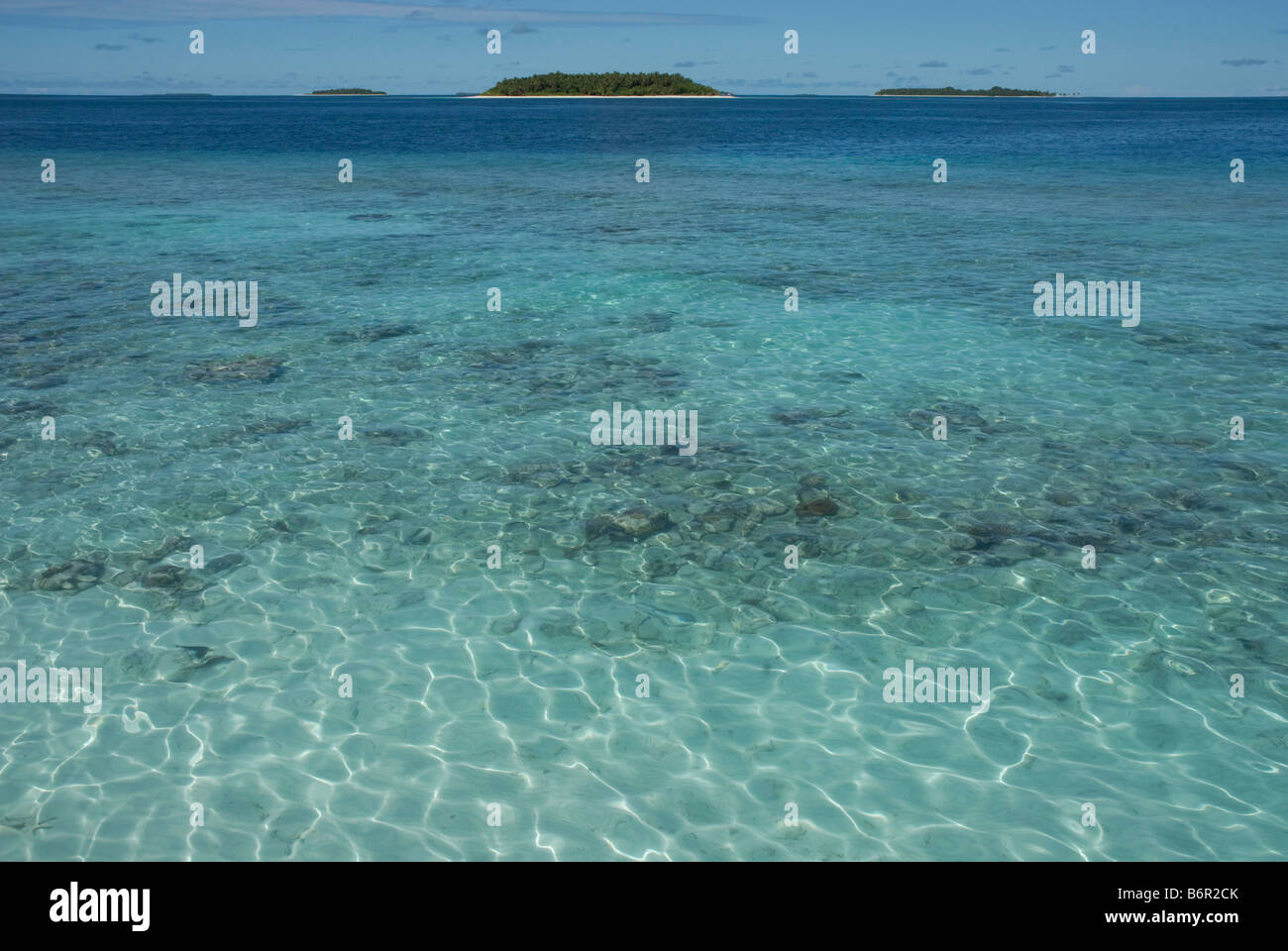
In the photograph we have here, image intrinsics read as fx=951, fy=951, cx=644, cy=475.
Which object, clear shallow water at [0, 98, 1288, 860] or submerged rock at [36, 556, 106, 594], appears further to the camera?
submerged rock at [36, 556, 106, 594]

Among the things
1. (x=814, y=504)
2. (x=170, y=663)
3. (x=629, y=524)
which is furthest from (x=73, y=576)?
(x=814, y=504)

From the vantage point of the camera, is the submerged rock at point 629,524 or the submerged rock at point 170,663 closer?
the submerged rock at point 170,663

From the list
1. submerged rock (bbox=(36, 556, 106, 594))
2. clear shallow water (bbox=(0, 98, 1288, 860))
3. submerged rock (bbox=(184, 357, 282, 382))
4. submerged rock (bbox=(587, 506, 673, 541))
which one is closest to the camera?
clear shallow water (bbox=(0, 98, 1288, 860))

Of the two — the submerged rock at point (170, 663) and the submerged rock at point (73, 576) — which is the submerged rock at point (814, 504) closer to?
the submerged rock at point (170, 663)

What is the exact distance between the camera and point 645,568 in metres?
11.3

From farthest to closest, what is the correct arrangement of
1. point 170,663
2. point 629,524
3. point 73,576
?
point 629,524
point 73,576
point 170,663

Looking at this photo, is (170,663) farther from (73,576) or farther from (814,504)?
(814,504)

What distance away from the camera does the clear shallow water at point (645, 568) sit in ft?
25.7

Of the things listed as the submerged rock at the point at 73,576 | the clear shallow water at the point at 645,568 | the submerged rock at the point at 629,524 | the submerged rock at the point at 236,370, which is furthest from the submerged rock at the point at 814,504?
the submerged rock at the point at 236,370

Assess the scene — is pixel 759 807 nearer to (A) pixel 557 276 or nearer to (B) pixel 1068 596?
(B) pixel 1068 596

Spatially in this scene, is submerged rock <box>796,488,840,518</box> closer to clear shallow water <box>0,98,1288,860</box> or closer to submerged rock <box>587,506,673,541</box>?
clear shallow water <box>0,98,1288,860</box>

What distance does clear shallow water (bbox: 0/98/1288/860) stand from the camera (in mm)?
7828

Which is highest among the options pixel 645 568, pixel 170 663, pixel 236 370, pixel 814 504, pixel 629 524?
pixel 236 370

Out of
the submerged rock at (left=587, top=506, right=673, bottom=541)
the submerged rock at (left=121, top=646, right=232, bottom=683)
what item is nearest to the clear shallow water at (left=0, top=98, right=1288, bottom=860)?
the submerged rock at (left=121, top=646, right=232, bottom=683)
